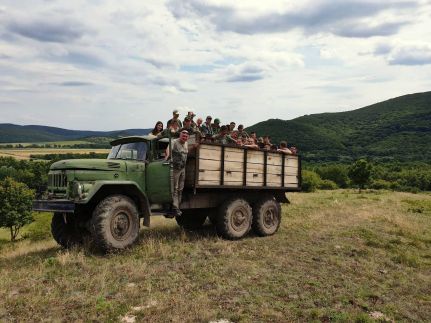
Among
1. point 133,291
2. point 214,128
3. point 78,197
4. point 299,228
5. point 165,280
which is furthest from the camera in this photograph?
point 299,228

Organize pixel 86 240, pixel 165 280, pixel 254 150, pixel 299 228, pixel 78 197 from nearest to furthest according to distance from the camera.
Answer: pixel 165 280 < pixel 78 197 < pixel 86 240 < pixel 254 150 < pixel 299 228

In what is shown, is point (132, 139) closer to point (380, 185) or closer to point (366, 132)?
point (380, 185)

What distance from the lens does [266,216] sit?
12.0 meters

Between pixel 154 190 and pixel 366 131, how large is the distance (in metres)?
163

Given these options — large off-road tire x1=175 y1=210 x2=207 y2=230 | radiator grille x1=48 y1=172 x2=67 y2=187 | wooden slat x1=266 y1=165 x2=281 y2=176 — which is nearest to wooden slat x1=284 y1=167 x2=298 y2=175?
wooden slat x1=266 y1=165 x2=281 y2=176

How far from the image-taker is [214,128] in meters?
12.1

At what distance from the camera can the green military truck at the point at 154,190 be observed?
857 centimetres

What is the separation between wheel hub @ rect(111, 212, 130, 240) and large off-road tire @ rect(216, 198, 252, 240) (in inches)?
110

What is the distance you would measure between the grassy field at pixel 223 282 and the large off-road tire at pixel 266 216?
412 millimetres

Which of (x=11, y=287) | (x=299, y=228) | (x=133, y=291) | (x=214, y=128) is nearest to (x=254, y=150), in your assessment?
(x=214, y=128)

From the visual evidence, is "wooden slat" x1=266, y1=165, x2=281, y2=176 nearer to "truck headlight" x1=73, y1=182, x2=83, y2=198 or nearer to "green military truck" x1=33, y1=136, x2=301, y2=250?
"green military truck" x1=33, y1=136, x2=301, y2=250

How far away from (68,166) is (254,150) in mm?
5010

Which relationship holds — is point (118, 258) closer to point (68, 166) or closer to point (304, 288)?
point (68, 166)

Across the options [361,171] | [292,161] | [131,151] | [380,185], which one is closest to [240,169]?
[292,161]
